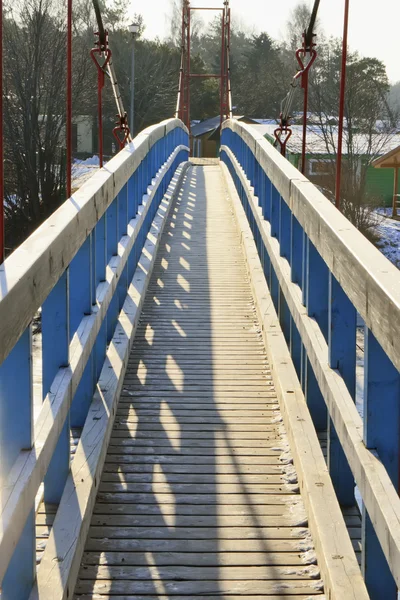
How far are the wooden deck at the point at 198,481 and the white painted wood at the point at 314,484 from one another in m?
0.10

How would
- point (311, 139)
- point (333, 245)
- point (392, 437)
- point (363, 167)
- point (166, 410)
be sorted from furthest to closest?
point (311, 139)
point (363, 167)
point (166, 410)
point (333, 245)
point (392, 437)

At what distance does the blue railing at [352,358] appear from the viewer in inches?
93.5

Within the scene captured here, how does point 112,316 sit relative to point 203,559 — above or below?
above

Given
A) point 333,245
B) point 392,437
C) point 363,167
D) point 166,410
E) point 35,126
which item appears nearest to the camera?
point 392,437

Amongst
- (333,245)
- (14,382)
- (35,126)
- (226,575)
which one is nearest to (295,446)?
(226,575)

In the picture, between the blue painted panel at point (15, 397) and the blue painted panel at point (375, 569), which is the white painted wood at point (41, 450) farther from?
the blue painted panel at point (375, 569)

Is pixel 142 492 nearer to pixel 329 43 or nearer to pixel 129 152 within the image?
pixel 129 152

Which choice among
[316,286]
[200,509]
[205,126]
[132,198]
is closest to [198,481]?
[200,509]

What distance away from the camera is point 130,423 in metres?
4.51

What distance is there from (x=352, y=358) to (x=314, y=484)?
1.43 ft

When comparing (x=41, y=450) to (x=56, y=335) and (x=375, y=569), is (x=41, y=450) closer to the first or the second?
(x=56, y=335)

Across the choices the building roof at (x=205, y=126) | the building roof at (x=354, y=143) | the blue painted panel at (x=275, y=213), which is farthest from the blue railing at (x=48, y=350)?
the building roof at (x=205, y=126)

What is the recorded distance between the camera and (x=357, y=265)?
8.80ft

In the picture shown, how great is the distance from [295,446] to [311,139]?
36.9 metres
